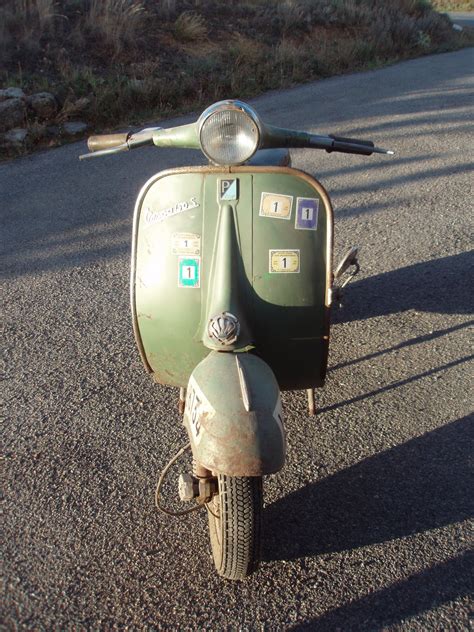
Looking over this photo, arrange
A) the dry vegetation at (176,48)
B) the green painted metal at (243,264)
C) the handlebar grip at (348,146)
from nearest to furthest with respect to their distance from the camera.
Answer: the green painted metal at (243,264), the handlebar grip at (348,146), the dry vegetation at (176,48)

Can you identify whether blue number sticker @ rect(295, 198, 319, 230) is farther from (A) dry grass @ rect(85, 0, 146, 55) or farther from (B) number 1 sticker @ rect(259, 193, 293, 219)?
(A) dry grass @ rect(85, 0, 146, 55)

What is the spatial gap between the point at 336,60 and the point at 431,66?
185 cm

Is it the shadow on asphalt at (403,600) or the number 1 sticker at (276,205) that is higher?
the number 1 sticker at (276,205)

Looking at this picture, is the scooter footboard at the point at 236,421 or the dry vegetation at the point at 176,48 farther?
the dry vegetation at the point at 176,48

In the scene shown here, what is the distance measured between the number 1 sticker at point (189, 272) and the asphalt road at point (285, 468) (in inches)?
28.9

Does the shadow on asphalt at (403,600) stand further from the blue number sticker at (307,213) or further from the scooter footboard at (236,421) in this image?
the blue number sticker at (307,213)

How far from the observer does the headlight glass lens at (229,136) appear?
223 cm

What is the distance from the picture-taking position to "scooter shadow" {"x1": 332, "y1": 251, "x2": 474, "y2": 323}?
3.85 metres

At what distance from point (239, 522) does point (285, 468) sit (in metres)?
0.70

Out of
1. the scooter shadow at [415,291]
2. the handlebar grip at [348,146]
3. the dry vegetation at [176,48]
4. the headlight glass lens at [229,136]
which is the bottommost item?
the dry vegetation at [176,48]

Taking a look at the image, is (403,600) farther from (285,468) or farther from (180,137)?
(180,137)

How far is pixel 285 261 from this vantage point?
2.53 m

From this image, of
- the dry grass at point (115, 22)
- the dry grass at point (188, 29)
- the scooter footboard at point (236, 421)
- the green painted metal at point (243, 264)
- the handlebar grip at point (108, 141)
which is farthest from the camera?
the dry grass at point (188, 29)

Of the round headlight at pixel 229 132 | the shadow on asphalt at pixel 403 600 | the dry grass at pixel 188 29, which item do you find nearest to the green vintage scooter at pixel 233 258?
the round headlight at pixel 229 132
